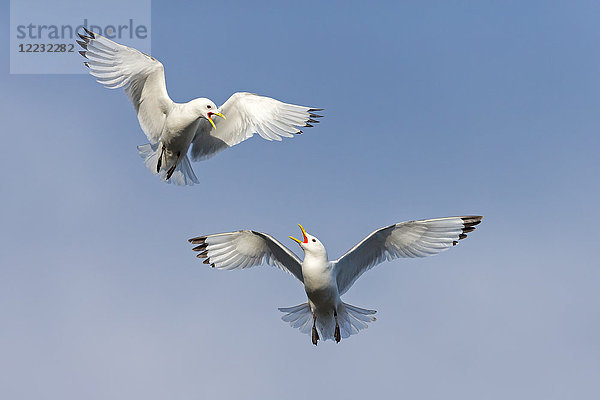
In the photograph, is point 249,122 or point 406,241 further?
point 249,122

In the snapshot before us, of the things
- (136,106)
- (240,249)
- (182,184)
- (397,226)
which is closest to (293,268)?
(240,249)

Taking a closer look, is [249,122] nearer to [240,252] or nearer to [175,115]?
[175,115]

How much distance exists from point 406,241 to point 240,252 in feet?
7.34

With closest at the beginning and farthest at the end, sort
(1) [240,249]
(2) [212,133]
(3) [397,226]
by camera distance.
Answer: (3) [397,226]
(1) [240,249]
(2) [212,133]

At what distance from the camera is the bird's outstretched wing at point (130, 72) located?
1152cm

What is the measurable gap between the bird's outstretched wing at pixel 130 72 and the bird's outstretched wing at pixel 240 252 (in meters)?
1.86

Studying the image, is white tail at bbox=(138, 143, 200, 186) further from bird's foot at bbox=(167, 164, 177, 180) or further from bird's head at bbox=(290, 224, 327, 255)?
bird's head at bbox=(290, 224, 327, 255)

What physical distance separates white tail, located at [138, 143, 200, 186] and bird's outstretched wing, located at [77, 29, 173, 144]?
1.97ft

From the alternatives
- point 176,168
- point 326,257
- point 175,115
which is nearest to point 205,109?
point 175,115

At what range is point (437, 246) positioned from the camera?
36.0 feet

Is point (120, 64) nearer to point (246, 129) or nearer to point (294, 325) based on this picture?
point (246, 129)

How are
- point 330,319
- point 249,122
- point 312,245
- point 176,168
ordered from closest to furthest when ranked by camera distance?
point 312,245 < point 330,319 < point 249,122 < point 176,168

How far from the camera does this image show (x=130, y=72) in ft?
38.3

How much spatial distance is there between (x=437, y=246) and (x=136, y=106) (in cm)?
460
